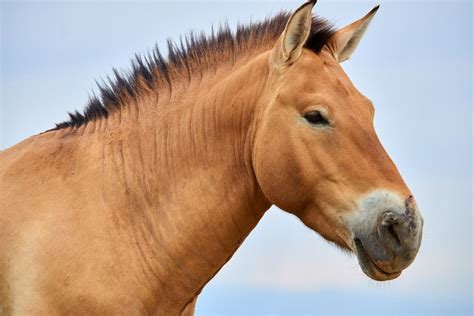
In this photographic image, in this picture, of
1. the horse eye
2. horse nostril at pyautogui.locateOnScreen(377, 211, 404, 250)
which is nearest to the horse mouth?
horse nostril at pyautogui.locateOnScreen(377, 211, 404, 250)

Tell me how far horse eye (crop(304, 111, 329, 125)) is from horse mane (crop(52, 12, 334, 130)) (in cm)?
97

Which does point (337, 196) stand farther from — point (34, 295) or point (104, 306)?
point (34, 295)

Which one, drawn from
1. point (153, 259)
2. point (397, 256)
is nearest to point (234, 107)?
point (153, 259)

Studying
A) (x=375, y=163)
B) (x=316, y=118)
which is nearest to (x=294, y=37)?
(x=316, y=118)

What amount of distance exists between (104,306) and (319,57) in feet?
8.60

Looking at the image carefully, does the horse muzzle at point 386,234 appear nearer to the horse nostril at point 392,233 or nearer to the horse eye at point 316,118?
the horse nostril at point 392,233

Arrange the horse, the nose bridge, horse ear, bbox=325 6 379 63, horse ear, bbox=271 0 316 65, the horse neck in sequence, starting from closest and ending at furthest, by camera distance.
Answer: the nose bridge → the horse → horse ear, bbox=271 0 316 65 → the horse neck → horse ear, bbox=325 6 379 63

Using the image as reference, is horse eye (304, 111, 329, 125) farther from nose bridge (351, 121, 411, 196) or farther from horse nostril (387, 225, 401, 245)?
horse nostril (387, 225, 401, 245)

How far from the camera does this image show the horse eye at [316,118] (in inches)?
241

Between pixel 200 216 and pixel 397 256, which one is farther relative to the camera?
pixel 200 216

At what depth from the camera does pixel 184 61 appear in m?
6.93

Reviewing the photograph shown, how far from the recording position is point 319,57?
6.58 metres

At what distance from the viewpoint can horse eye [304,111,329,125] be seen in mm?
6117

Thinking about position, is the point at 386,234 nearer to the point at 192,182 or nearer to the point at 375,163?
the point at 375,163
